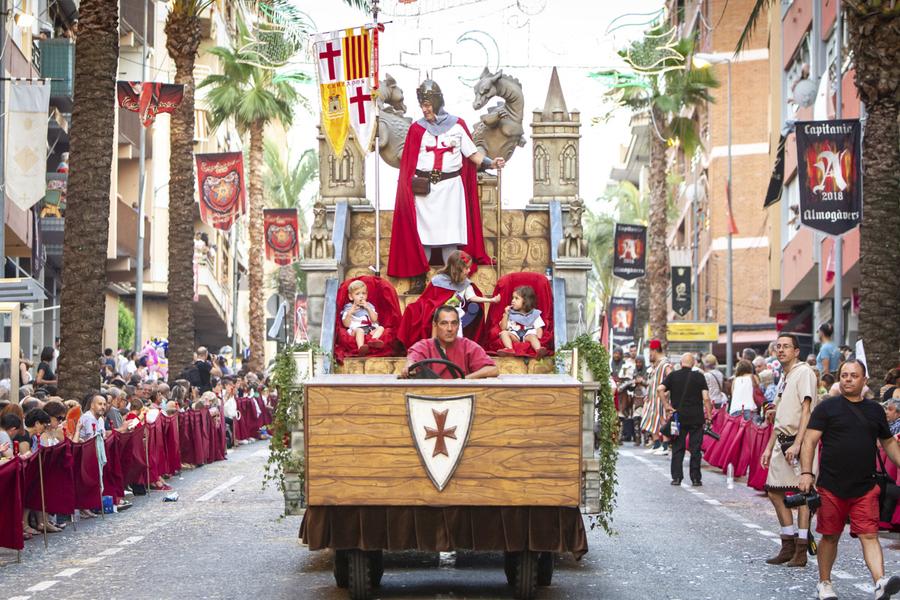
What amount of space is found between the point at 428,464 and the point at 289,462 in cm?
206

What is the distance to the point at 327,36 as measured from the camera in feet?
62.7

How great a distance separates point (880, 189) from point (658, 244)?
2574 centimetres

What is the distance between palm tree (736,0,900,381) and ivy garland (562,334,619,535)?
342 inches

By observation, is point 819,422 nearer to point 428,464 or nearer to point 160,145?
point 428,464

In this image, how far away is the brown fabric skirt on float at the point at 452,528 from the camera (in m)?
11.3

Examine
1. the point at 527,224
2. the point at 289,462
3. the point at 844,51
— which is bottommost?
the point at 289,462

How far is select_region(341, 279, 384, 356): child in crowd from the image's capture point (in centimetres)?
1585

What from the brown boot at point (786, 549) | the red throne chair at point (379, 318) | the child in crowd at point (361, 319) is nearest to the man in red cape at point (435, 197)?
the red throne chair at point (379, 318)

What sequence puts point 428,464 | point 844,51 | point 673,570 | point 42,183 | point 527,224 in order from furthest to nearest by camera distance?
point 844,51, point 42,183, point 527,224, point 673,570, point 428,464

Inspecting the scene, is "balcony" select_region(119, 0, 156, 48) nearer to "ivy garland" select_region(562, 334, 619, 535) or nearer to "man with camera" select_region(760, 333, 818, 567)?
"ivy garland" select_region(562, 334, 619, 535)

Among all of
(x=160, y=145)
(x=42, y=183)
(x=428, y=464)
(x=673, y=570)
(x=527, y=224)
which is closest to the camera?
(x=428, y=464)

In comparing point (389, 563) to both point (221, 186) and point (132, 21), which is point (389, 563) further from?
point (132, 21)

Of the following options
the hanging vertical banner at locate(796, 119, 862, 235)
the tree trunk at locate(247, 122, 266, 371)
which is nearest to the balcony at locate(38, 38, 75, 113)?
the tree trunk at locate(247, 122, 266, 371)

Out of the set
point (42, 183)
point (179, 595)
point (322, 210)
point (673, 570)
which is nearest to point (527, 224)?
point (322, 210)
